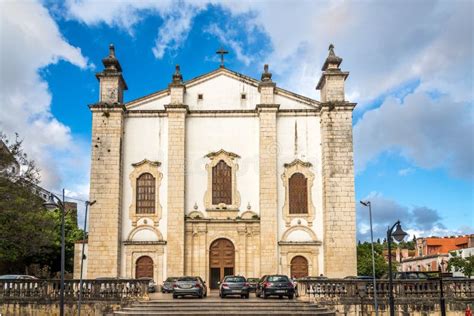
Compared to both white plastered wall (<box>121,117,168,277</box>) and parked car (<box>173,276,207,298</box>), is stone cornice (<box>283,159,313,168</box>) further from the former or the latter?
parked car (<box>173,276,207,298</box>)

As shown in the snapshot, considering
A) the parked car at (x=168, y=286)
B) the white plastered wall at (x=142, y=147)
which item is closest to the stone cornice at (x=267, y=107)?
the white plastered wall at (x=142, y=147)

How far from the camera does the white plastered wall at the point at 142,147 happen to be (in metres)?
37.5

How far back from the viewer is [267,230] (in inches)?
1436

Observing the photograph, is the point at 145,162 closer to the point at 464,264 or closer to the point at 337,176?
the point at 337,176

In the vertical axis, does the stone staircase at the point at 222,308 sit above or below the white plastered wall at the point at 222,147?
below

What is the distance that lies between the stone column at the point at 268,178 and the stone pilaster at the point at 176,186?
16.3ft

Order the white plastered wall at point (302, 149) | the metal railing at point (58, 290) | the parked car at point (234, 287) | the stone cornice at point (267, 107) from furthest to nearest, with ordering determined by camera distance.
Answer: the stone cornice at point (267, 107), the white plastered wall at point (302, 149), the parked car at point (234, 287), the metal railing at point (58, 290)

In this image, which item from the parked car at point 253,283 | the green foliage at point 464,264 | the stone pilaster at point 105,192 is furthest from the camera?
the green foliage at point 464,264

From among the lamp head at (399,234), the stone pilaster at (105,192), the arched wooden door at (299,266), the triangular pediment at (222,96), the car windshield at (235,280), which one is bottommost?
the car windshield at (235,280)

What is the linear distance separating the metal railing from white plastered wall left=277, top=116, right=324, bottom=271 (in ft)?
45.8

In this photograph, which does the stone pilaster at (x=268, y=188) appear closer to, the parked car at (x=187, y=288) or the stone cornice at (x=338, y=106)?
the stone cornice at (x=338, y=106)

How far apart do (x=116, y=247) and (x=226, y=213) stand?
714 cm

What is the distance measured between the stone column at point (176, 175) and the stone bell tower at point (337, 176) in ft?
29.4

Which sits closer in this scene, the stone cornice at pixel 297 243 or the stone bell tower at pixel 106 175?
the stone bell tower at pixel 106 175
